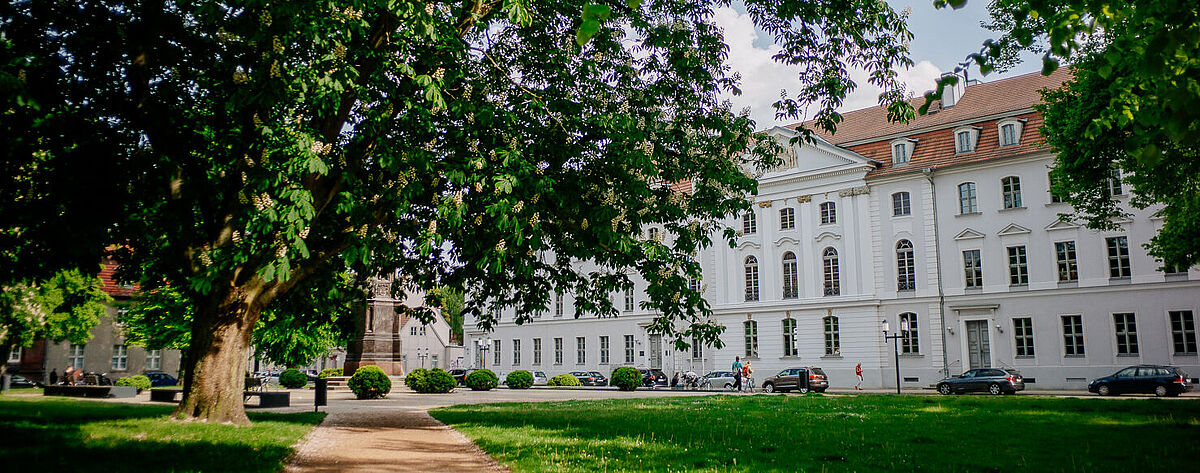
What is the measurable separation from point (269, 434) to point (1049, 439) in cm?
1176

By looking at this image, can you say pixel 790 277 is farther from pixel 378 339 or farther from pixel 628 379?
pixel 378 339

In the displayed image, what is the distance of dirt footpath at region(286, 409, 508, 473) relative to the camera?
29.9 feet

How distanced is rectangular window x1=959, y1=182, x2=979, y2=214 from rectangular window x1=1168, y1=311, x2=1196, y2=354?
32.7 feet

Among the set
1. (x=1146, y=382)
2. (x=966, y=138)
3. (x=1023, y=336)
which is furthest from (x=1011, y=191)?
(x=1146, y=382)

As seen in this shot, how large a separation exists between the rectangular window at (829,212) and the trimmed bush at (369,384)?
28638 mm

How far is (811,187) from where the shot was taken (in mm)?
46531

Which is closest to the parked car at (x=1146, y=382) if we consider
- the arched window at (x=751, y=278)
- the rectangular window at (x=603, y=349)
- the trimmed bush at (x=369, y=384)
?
the arched window at (x=751, y=278)

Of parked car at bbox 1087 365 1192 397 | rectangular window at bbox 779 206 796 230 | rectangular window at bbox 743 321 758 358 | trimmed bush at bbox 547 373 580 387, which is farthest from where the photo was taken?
trimmed bush at bbox 547 373 580 387

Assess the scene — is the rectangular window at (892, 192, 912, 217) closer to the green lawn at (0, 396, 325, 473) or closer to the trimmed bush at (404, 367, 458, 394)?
the trimmed bush at (404, 367, 458, 394)

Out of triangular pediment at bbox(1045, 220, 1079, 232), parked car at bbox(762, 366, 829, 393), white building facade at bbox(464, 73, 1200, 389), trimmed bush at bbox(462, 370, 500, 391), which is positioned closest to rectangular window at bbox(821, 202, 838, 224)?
white building facade at bbox(464, 73, 1200, 389)

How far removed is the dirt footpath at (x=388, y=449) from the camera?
910 cm

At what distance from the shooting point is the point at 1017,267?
39875 mm

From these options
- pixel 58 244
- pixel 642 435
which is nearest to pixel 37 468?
pixel 58 244

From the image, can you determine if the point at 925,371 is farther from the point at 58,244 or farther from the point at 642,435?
the point at 58,244
